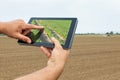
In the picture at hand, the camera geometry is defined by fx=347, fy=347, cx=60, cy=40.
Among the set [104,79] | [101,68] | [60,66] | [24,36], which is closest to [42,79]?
[60,66]

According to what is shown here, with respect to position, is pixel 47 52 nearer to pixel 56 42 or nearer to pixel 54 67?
pixel 56 42

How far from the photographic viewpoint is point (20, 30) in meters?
2.25

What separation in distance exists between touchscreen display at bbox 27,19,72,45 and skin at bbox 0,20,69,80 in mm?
62

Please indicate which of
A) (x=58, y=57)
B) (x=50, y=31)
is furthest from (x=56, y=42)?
(x=50, y=31)

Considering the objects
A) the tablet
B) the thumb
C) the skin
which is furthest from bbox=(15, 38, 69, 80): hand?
the thumb

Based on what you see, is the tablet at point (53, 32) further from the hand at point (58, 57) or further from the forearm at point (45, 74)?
the forearm at point (45, 74)

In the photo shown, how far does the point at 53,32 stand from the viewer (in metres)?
2.19

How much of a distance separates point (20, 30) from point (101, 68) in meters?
16.1

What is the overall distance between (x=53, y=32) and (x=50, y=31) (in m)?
0.05

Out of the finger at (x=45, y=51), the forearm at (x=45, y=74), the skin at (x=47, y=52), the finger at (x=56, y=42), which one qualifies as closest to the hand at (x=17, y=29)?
the skin at (x=47, y=52)

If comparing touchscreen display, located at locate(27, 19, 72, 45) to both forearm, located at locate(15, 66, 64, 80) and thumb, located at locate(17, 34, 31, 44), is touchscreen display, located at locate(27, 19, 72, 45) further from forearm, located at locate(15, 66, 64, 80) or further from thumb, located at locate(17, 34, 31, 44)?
forearm, located at locate(15, 66, 64, 80)

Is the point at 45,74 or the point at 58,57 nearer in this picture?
the point at 45,74

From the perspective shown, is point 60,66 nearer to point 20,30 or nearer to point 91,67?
point 20,30

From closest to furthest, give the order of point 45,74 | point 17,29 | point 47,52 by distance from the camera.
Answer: point 45,74
point 47,52
point 17,29
